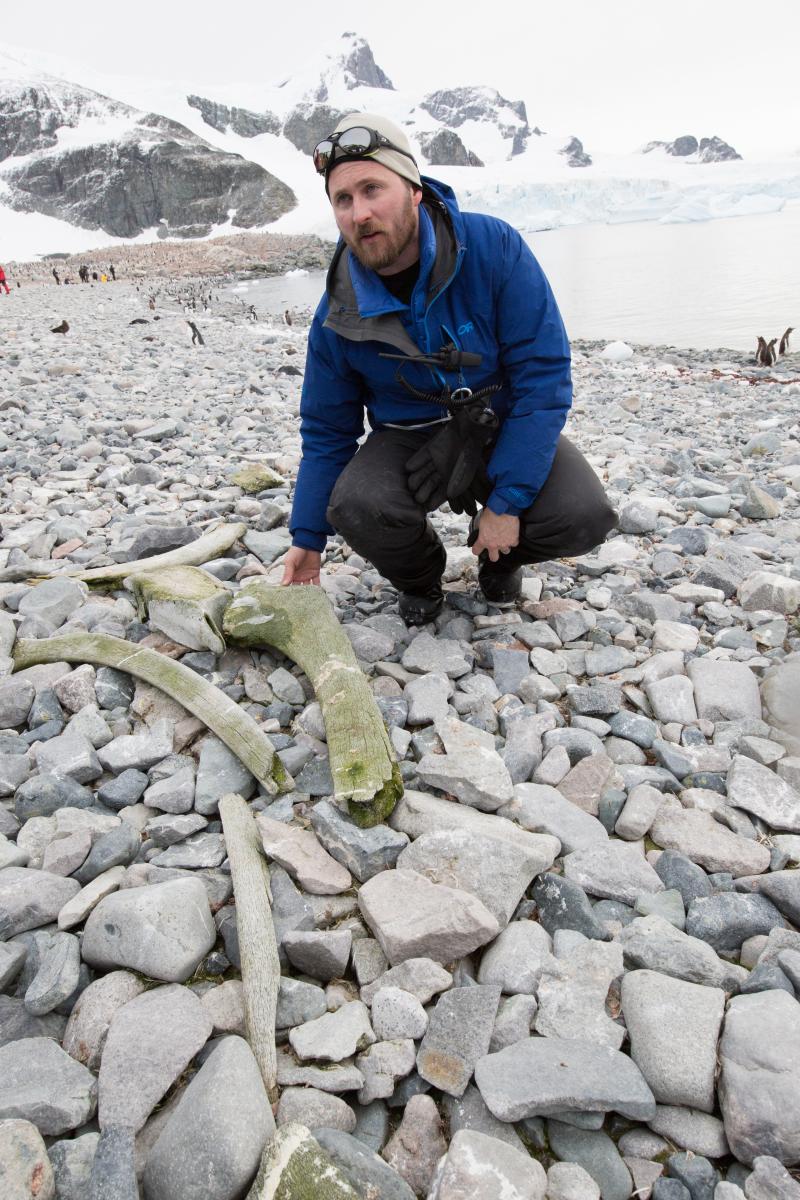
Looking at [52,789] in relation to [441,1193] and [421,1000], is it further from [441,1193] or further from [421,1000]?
[441,1193]

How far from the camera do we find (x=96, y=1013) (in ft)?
5.13

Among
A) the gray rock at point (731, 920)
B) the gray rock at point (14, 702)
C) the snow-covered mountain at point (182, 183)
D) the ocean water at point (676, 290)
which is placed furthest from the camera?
the snow-covered mountain at point (182, 183)

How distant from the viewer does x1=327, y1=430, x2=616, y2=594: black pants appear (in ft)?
9.80

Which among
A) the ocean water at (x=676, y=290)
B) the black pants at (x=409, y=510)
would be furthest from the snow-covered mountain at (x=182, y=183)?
the black pants at (x=409, y=510)

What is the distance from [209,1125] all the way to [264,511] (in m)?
3.40

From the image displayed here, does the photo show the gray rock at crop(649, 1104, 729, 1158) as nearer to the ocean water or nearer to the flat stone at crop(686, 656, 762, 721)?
the flat stone at crop(686, 656, 762, 721)

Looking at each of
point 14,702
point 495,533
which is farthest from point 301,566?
point 14,702

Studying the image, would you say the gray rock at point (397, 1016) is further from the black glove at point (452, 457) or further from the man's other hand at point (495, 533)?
the black glove at point (452, 457)

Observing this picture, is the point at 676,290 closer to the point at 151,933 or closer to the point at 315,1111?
the point at 151,933

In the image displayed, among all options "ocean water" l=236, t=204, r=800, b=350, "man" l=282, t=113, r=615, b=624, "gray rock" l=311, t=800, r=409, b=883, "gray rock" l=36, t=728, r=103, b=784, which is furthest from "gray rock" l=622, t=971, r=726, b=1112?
"ocean water" l=236, t=204, r=800, b=350

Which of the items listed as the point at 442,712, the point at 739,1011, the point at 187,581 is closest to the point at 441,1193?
the point at 739,1011

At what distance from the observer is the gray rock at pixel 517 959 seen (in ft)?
5.46

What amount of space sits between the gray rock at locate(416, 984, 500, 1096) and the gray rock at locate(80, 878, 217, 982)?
562 millimetres

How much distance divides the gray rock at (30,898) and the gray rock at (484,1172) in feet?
3.51
